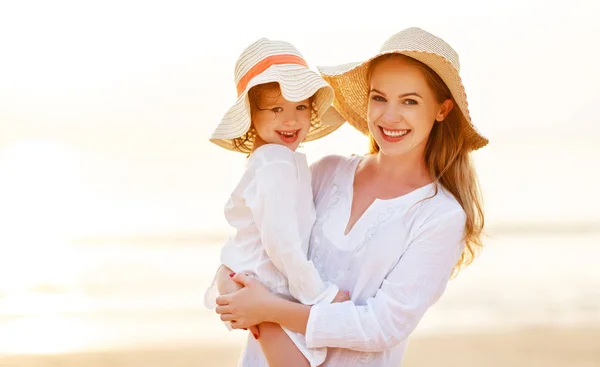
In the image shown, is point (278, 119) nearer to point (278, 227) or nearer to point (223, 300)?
point (278, 227)

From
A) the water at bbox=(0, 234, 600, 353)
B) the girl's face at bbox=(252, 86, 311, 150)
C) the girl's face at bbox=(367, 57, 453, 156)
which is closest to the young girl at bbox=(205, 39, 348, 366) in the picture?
the girl's face at bbox=(252, 86, 311, 150)

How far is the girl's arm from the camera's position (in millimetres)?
3031

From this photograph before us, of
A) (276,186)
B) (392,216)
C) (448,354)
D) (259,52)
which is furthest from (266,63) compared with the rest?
(448,354)

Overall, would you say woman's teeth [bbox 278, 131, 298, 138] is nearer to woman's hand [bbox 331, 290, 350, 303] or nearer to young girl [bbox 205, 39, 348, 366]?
young girl [bbox 205, 39, 348, 366]

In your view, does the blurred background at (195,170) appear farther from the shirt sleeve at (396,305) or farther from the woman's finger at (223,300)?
the shirt sleeve at (396,305)

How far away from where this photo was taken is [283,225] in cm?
298

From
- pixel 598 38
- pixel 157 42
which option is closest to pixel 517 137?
pixel 598 38

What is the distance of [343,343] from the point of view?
3.06 metres

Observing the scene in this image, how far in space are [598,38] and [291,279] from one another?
22.8 metres

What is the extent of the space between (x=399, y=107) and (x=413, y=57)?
0.59 ft

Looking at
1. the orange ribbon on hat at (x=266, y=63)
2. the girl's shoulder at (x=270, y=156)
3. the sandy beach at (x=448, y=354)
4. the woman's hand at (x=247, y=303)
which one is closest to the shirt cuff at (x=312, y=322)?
the woman's hand at (x=247, y=303)

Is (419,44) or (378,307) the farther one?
(419,44)

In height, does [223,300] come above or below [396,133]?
below

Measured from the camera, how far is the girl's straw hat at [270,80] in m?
3.05
